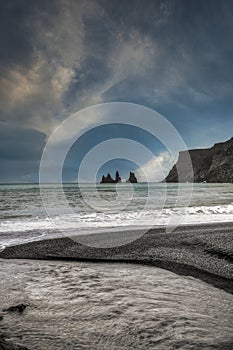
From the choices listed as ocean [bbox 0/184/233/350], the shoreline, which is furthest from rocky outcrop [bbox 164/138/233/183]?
ocean [bbox 0/184/233/350]

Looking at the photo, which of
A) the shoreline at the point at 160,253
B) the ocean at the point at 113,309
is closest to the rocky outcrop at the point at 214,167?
the shoreline at the point at 160,253

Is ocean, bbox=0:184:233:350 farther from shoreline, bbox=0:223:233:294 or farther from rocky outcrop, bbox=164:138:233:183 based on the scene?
rocky outcrop, bbox=164:138:233:183

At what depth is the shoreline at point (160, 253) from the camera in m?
4.53


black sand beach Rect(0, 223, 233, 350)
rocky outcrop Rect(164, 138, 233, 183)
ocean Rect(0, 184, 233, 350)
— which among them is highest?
rocky outcrop Rect(164, 138, 233, 183)

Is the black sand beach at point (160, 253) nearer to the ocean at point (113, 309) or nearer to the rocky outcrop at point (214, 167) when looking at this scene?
the ocean at point (113, 309)

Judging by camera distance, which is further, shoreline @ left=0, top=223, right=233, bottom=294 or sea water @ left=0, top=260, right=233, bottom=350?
shoreline @ left=0, top=223, right=233, bottom=294

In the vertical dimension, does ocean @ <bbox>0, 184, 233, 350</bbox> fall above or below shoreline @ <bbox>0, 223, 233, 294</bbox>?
above

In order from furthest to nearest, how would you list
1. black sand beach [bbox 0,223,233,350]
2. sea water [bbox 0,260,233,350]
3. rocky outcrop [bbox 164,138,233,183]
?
rocky outcrop [bbox 164,138,233,183]
black sand beach [bbox 0,223,233,350]
sea water [bbox 0,260,233,350]

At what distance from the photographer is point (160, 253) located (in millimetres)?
5793

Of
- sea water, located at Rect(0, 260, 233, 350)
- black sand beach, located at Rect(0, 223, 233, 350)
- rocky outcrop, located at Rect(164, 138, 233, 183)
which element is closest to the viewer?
sea water, located at Rect(0, 260, 233, 350)

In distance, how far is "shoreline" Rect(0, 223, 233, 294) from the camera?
178 inches

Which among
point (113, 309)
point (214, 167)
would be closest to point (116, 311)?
point (113, 309)

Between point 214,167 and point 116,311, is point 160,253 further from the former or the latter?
point 214,167

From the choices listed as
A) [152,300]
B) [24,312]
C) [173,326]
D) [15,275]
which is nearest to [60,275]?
[15,275]
